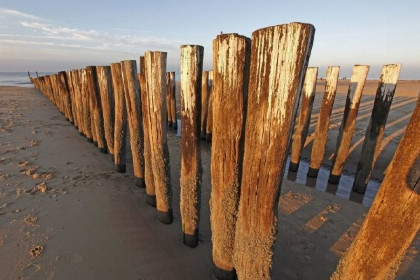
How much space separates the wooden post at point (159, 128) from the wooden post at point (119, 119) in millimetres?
1666

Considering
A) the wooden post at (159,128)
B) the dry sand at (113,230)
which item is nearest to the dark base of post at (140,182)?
the dry sand at (113,230)

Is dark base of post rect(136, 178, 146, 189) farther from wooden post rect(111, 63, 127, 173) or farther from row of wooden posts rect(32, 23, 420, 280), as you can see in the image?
row of wooden posts rect(32, 23, 420, 280)

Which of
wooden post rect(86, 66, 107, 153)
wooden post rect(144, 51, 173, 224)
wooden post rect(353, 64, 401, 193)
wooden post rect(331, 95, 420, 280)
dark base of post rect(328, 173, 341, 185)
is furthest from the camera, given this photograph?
wooden post rect(86, 66, 107, 153)

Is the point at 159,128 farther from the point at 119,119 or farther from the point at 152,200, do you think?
the point at 119,119

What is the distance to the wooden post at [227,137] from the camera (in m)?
1.83

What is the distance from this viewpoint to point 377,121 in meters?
4.73

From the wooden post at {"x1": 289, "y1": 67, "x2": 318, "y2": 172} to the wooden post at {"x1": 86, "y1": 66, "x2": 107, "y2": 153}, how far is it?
15.6 feet

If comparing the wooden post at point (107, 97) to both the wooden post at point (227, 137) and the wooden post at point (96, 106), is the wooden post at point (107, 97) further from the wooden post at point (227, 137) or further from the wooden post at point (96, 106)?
the wooden post at point (227, 137)

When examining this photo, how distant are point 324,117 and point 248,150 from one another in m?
4.26

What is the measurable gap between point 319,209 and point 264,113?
3.28m

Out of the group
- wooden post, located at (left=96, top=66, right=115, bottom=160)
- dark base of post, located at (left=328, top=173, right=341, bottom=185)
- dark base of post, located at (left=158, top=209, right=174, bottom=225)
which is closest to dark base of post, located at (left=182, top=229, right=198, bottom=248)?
dark base of post, located at (left=158, top=209, right=174, bottom=225)

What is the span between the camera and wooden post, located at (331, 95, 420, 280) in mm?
1230

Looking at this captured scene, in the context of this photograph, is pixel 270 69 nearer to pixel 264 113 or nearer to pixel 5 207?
pixel 264 113

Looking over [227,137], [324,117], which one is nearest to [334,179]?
[324,117]
